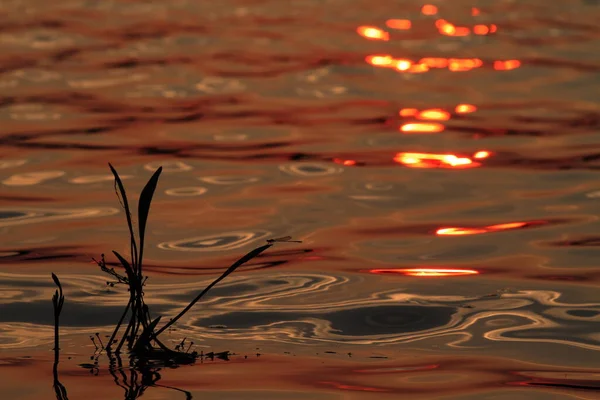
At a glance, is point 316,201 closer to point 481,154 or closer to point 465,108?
point 481,154

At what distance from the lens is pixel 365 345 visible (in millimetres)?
3482

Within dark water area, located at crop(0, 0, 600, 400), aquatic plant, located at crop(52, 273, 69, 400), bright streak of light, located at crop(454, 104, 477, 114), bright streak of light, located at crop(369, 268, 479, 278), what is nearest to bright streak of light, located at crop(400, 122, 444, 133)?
dark water area, located at crop(0, 0, 600, 400)

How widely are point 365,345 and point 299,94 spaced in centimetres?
447

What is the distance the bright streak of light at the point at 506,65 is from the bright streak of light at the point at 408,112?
1.46 m

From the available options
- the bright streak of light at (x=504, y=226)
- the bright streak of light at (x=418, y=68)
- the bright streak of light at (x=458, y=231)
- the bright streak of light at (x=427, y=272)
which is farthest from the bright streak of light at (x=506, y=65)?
the bright streak of light at (x=427, y=272)

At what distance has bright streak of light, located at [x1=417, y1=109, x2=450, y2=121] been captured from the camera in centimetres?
705

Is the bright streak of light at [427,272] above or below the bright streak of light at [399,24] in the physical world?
below

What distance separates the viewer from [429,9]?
11.6m

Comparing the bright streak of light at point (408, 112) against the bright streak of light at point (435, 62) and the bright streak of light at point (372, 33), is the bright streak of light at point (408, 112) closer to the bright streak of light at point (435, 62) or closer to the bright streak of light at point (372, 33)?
the bright streak of light at point (435, 62)

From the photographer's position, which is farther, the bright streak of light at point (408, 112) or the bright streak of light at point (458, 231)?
the bright streak of light at point (408, 112)

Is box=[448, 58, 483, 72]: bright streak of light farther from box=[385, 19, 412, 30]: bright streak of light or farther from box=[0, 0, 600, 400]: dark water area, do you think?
box=[385, 19, 412, 30]: bright streak of light

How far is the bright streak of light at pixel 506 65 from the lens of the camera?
850cm

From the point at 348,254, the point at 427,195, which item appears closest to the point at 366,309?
the point at 348,254

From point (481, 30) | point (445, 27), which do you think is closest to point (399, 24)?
point (445, 27)
